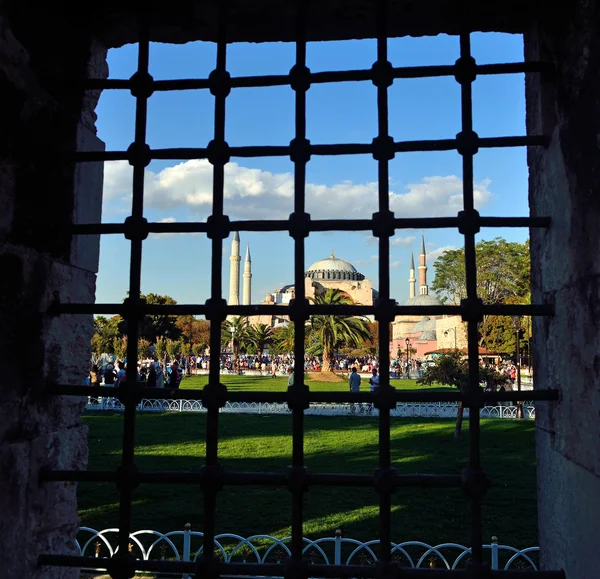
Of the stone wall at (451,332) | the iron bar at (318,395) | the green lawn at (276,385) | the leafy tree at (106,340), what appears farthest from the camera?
the stone wall at (451,332)

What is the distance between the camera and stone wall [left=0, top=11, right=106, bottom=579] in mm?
1525

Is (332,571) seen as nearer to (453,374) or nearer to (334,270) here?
Answer: (453,374)

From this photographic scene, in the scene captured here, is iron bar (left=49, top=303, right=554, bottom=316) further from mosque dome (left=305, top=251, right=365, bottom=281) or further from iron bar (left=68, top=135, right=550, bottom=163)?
mosque dome (left=305, top=251, right=365, bottom=281)

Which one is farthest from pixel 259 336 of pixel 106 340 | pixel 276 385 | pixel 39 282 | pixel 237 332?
pixel 39 282

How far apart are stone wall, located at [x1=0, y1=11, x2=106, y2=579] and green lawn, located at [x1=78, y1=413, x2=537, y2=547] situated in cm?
354

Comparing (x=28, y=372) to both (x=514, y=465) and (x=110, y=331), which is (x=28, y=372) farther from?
(x=110, y=331)

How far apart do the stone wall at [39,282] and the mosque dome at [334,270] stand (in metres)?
65.2

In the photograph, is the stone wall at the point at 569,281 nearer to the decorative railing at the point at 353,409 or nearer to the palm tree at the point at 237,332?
the decorative railing at the point at 353,409

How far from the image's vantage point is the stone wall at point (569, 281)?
1.36 meters

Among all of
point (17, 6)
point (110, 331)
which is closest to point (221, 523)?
point (17, 6)

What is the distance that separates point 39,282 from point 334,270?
221ft

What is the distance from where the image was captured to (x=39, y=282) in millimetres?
1657

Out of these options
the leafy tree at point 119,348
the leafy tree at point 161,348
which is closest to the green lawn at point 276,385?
the leafy tree at point 119,348

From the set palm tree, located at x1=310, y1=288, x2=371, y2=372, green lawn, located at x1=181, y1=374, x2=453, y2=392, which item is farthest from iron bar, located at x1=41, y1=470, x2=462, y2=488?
palm tree, located at x1=310, y1=288, x2=371, y2=372
